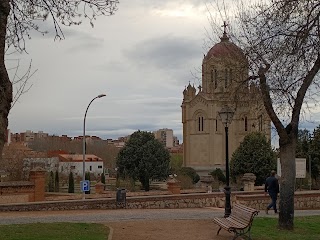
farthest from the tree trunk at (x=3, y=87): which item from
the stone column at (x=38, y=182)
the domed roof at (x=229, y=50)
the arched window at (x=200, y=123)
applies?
the arched window at (x=200, y=123)

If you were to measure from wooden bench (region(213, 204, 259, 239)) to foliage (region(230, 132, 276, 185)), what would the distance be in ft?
135

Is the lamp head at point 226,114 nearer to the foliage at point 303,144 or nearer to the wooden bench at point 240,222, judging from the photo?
the wooden bench at point 240,222

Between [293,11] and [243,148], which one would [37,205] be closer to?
[293,11]

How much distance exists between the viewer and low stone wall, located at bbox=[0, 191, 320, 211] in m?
22.3

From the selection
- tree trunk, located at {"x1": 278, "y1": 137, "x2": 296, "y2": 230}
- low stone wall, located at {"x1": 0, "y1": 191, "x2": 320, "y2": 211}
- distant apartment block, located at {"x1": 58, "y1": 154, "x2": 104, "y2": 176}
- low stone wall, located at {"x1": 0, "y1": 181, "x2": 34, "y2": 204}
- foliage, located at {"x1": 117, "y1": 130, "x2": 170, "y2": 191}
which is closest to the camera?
tree trunk, located at {"x1": 278, "y1": 137, "x2": 296, "y2": 230}

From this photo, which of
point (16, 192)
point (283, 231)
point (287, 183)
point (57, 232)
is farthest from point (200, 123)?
point (57, 232)

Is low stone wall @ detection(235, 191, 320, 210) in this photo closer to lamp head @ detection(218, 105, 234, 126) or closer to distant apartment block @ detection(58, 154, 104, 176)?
lamp head @ detection(218, 105, 234, 126)

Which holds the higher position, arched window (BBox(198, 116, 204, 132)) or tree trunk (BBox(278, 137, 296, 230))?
arched window (BBox(198, 116, 204, 132))

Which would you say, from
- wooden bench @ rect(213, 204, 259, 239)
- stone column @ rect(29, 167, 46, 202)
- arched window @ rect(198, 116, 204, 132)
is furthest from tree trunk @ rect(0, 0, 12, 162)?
arched window @ rect(198, 116, 204, 132)

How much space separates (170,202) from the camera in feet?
80.9

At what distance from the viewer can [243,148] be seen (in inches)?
2223

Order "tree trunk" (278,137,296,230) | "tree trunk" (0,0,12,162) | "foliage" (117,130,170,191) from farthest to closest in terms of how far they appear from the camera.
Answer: "foliage" (117,130,170,191) → "tree trunk" (278,137,296,230) → "tree trunk" (0,0,12,162)

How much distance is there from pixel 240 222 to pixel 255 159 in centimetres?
4317

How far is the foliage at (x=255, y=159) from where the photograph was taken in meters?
54.3
